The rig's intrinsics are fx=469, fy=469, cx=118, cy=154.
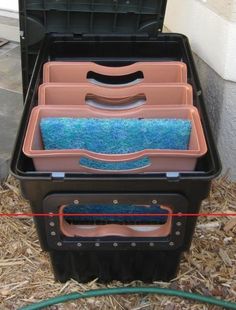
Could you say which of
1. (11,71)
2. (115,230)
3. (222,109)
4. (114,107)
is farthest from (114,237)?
(11,71)

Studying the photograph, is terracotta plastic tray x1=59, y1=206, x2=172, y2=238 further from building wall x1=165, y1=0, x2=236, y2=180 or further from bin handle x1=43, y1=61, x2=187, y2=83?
building wall x1=165, y1=0, x2=236, y2=180

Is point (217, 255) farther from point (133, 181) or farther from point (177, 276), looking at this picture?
point (133, 181)

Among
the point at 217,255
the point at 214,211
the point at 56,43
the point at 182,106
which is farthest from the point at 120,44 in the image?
the point at 217,255

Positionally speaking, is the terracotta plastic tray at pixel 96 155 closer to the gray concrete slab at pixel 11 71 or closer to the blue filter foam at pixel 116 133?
the blue filter foam at pixel 116 133

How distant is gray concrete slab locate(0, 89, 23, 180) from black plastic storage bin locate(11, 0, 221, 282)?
0.25 meters

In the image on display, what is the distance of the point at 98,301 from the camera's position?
4.29ft

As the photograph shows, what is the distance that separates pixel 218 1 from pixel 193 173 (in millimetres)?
766

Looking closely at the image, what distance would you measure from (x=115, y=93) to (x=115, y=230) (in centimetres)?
43

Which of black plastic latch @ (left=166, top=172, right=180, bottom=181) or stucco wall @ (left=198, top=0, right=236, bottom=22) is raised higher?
stucco wall @ (left=198, top=0, right=236, bottom=22)

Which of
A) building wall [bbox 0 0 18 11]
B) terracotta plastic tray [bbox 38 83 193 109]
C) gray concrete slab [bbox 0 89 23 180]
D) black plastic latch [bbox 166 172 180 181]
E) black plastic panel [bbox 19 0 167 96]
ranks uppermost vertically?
black plastic panel [bbox 19 0 167 96]

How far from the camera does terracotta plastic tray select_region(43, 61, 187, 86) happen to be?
1.44 meters

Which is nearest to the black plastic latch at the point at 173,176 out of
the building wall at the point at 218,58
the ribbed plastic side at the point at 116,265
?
the ribbed plastic side at the point at 116,265

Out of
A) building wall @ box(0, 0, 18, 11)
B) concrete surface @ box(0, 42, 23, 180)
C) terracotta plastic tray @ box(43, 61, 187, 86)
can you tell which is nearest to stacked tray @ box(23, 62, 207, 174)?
terracotta plastic tray @ box(43, 61, 187, 86)

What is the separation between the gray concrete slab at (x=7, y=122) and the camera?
1.76 meters
